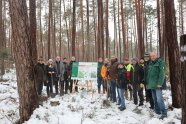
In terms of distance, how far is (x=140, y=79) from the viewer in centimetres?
952

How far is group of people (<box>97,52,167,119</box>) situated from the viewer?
737cm

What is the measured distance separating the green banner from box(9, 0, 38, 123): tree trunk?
547 cm

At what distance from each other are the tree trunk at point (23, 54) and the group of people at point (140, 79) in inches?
139

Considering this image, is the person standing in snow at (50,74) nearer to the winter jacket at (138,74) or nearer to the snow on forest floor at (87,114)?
the snow on forest floor at (87,114)

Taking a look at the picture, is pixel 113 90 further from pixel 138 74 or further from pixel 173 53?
pixel 173 53

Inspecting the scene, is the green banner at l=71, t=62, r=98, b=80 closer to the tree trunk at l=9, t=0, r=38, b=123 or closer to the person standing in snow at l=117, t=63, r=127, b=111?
the person standing in snow at l=117, t=63, r=127, b=111

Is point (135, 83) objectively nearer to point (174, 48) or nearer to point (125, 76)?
point (125, 76)

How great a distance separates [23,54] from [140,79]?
477 cm

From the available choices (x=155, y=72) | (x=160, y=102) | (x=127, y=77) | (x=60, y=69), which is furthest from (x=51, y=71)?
(x=160, y=102)

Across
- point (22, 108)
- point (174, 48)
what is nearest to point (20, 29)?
point (22, 108)

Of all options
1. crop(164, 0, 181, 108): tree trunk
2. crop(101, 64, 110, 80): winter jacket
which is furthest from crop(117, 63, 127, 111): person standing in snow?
crop(101, 64, 110, 80): winter jacket

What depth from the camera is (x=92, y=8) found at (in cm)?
3762

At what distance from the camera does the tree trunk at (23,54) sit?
6.62 m

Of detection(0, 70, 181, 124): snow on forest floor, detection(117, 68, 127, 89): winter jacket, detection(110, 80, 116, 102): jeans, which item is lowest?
detection(0, 70, 181, 124): snow on forest floor
